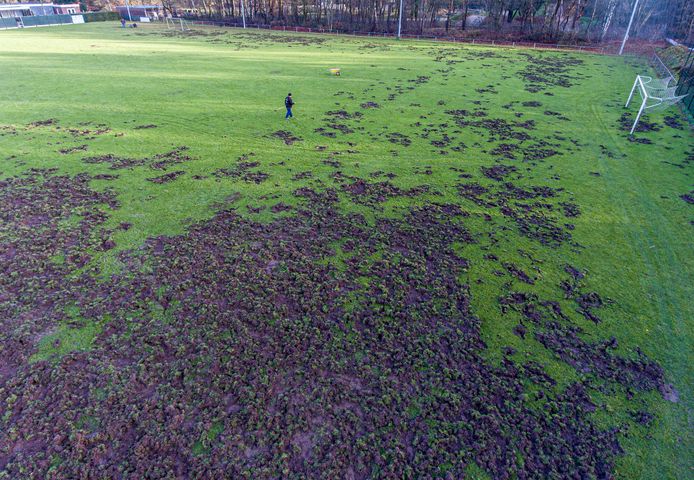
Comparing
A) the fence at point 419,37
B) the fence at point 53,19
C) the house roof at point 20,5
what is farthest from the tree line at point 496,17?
the house roof at point 20,5

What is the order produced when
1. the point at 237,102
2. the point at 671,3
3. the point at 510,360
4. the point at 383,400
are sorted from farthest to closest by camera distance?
the point at 671,3 → the point at 237,102 → the point at 510,360 → the point at 383,400

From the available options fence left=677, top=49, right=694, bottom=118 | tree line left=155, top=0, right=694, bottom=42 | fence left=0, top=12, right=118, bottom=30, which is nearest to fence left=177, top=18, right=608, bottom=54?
tree line left=155, top=0, right=694, bottom=42

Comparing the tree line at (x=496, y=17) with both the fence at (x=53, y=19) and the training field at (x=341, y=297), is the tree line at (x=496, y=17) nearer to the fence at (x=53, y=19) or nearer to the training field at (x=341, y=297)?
the fence at (x=53, y=19)

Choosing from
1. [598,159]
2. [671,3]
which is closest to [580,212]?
[598,159]

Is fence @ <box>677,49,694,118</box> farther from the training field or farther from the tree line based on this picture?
the tree line

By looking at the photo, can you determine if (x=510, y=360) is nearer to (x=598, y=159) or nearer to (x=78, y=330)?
(x=78, y=330)

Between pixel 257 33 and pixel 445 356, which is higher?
pixel 257 33

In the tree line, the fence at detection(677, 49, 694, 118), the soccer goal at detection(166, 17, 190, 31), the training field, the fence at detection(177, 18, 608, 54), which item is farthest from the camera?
the soccer goal at detection(166, 17, 190, 31)

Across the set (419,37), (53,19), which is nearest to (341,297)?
(419,37)

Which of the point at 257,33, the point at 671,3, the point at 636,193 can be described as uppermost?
the point at 671,3
